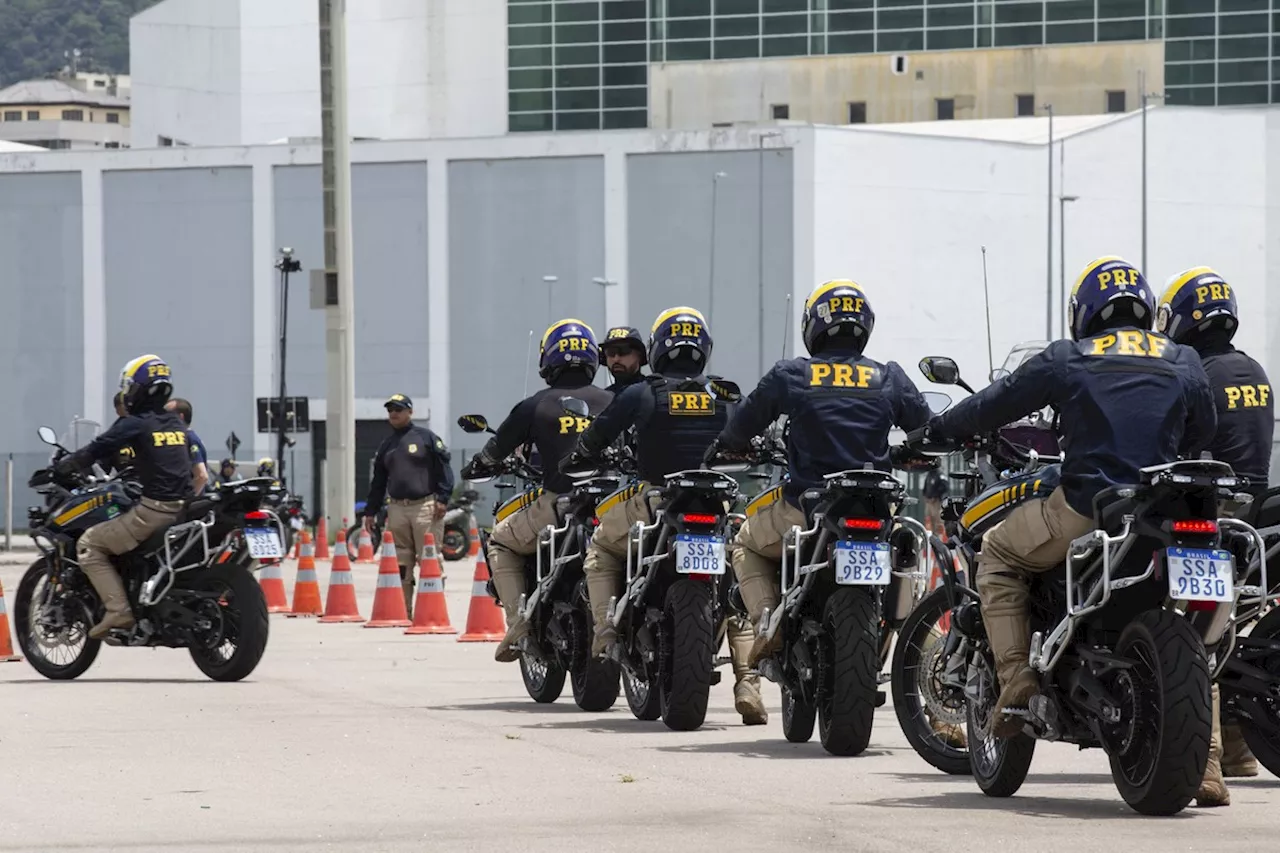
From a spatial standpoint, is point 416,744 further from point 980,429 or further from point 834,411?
point 980,429

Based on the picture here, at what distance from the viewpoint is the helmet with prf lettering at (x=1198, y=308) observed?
9852 millimetres

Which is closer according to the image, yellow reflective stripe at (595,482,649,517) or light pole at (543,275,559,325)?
yellow reflective stripe at (595,482,649,517)

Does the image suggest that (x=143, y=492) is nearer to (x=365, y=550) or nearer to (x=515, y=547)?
(x=515, y=547)

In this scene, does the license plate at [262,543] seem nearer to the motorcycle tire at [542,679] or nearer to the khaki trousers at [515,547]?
the khaki trousers at [515,547]

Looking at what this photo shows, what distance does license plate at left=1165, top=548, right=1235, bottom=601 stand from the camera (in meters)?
7.75

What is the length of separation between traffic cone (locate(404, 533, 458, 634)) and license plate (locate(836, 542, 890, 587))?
960cm

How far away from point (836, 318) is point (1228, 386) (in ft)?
6.04

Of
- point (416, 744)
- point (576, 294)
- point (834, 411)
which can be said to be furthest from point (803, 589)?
point (576, 294)

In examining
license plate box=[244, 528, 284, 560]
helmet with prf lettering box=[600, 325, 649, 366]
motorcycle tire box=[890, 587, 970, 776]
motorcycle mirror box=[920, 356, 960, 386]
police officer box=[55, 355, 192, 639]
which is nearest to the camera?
motorcycle mirror box=[920, 356, 960, 386]

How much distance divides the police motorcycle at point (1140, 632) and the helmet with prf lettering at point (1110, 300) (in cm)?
54

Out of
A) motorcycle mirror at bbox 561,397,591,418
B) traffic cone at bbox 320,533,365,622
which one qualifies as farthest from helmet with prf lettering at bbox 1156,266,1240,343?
traffic cone at bbox 320,533,365,622

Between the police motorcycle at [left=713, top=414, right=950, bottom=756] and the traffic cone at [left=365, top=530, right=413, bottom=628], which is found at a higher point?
the police motorcycle at [left=713, top=414, right=950, bottom=756]

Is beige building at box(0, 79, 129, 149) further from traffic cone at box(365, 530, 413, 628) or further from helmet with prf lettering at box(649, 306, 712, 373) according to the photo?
helmet with prf lettering at box(649, 306, 712, 373)

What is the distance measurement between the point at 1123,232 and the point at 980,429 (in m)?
67.2
